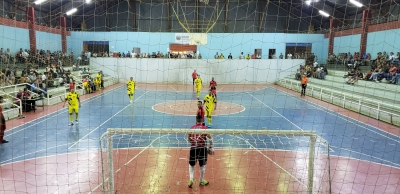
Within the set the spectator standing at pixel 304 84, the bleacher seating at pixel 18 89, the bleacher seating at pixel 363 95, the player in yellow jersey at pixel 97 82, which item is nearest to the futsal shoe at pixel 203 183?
the bleacher seating at pixel 363 95

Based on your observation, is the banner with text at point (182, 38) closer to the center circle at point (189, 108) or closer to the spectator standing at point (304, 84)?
the center circle at point (189, 108)

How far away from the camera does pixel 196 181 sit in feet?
22.9

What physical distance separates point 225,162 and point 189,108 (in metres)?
8.65

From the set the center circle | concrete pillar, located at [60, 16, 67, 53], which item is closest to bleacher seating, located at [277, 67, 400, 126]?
the center circle

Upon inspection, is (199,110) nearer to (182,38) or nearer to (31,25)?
(31,25)

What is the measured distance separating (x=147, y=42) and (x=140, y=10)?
239 inches

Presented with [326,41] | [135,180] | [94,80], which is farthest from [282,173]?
[326,41]

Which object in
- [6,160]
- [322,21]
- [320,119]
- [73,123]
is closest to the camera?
[6,160]

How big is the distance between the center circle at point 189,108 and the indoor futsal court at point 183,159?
51.0 inches

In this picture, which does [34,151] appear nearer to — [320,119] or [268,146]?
[268,146]

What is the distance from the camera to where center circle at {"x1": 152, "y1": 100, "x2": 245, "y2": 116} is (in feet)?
50.5

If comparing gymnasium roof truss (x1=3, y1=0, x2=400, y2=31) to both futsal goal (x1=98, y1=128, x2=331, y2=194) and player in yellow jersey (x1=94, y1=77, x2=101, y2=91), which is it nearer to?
player in yellow jersey (x1=94, y1=77, x2=101, y2=91)

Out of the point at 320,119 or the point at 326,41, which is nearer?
the point at 320,119

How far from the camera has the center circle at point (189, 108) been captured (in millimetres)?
15406
